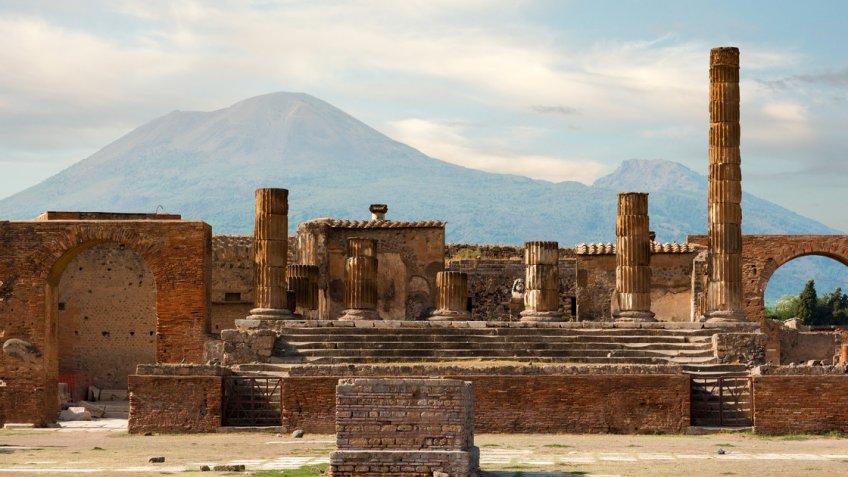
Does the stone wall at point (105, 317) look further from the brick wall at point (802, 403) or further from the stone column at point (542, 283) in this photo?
the brick wall at point (802, 403)

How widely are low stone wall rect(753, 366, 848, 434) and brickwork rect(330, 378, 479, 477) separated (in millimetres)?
8280

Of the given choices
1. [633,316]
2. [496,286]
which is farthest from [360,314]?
[496,286]

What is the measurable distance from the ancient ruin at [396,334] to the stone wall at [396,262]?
0.17ft

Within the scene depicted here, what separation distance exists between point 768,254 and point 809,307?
125 ft

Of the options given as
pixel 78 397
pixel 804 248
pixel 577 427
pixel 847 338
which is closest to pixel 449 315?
pixel 577 427

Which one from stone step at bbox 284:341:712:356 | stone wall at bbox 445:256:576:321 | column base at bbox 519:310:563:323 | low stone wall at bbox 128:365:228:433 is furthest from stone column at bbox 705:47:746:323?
stone wall at bbox 445:256:576:321

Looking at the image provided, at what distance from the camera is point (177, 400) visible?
23.1 m

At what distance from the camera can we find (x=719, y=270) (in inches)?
1134

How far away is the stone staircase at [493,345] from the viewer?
25.4 m

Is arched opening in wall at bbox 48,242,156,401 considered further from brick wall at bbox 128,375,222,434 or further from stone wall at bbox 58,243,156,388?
brick wall at bbox 128,375,222,434

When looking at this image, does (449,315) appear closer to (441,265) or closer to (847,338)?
(441,265)

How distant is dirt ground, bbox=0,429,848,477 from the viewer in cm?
1700

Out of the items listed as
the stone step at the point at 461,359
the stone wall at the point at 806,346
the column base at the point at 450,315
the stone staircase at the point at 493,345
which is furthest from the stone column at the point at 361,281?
the stone wall at the point at 806,346

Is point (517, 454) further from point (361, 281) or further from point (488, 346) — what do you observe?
point (361, 281)
